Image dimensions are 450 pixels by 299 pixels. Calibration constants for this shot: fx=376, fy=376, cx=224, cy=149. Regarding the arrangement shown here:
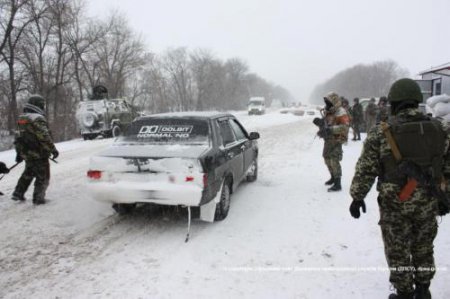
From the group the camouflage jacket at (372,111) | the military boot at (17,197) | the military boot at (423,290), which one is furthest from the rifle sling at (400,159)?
the camouflage jacket at (372,111)

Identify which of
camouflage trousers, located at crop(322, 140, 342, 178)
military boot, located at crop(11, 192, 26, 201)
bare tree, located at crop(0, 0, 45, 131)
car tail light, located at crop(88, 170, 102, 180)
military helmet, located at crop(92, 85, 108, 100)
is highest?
bare tree, located at crop(0, 0, 45, 131)

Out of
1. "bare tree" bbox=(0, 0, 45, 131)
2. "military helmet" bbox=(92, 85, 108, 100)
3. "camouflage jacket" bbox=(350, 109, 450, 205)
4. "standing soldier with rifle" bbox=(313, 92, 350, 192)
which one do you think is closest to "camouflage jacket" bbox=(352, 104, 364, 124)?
"standing soldier with rifle" bbox=(313, 92, 350, 192)

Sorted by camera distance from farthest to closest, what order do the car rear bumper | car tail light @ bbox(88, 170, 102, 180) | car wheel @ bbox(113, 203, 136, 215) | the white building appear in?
the white building → car wheel @ bbox(113, 203, 136, 215) → car tail light @ bbox(88, 170, 102, 180) → the car rear bumper

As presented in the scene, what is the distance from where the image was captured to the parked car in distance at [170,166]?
456cm

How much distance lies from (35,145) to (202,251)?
3.55 meters

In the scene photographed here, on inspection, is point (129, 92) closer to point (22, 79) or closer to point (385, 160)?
point (22, 79)

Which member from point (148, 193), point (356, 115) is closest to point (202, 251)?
point (148, 193)

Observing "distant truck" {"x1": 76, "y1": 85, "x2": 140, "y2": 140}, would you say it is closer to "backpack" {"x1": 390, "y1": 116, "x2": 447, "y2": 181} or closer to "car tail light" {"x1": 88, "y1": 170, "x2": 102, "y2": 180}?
"car tail light" {"x1": 88, "y1": 170, "x2": 102, "y2": 180}

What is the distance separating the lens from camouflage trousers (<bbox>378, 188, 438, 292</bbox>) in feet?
9.50

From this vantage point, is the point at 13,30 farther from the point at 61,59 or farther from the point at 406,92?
the point at 406,92

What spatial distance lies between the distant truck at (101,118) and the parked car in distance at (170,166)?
45.2 ft

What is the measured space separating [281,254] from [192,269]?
40.7 inches

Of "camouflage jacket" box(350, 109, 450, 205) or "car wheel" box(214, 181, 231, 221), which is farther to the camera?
"car wheel" box(214, 181, 231, 221)

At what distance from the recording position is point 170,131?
5.49 meters
